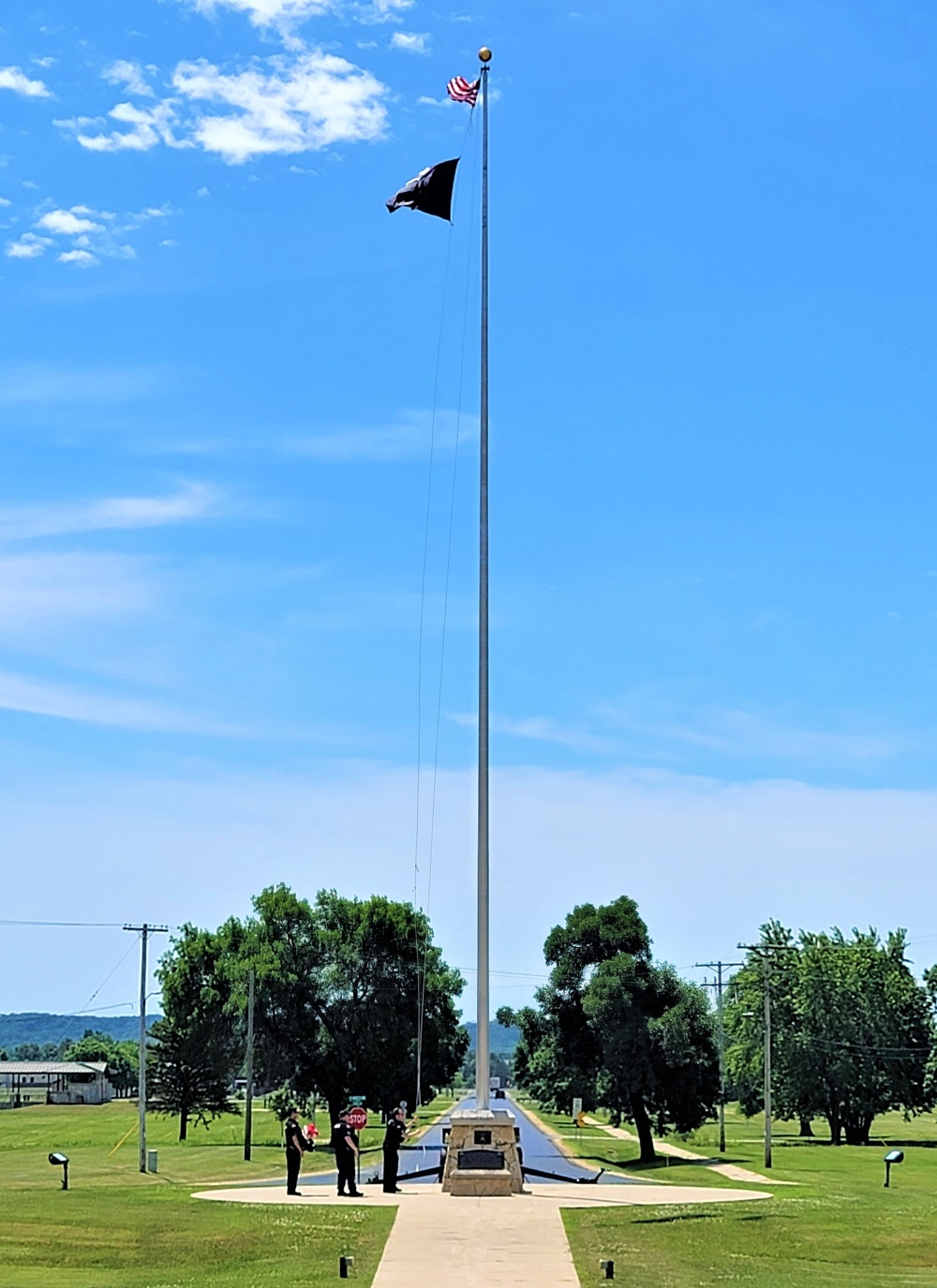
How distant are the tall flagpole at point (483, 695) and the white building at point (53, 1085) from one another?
125 metres

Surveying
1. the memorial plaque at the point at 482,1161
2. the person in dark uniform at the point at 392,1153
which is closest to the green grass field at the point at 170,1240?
the person in dark uniform at the point at 392,1153

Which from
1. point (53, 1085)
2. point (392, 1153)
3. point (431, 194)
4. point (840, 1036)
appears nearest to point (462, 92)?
point (431, 194)

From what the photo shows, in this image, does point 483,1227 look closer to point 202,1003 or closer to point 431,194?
point 431,194

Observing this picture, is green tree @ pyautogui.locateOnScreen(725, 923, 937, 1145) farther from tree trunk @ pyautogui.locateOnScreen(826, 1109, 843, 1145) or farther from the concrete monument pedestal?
the concrete monument pedestal

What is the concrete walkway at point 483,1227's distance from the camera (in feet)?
70.0

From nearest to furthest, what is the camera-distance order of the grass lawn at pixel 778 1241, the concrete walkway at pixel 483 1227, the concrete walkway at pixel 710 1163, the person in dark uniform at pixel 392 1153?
the concrete walkway at pixel 483 1227
the grass lawn at pixel 778 1241
the person in dark uniform at pixel 392 1153
the concrete walkway at pixel 710 1163

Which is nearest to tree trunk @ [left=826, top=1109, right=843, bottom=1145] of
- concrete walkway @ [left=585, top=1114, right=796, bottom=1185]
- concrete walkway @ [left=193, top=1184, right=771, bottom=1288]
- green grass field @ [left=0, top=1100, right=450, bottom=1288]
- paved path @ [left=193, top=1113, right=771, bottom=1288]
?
concrete walkway @ [left=585, top=1114, right=796, bottom=1185]

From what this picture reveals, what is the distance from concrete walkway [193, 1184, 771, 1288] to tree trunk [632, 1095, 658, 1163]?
1099 inches

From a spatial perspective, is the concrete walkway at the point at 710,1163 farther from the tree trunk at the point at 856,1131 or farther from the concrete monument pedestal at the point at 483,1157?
the concrete monument pedestal at the point at 483,1157

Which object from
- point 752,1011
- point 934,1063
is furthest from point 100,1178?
point 934,1063

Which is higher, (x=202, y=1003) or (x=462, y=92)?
(x=462, y=92)

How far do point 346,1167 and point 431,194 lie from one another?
21294 mm

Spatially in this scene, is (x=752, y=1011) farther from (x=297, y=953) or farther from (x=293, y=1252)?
(x=293, y=1252)

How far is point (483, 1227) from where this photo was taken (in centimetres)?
2670
